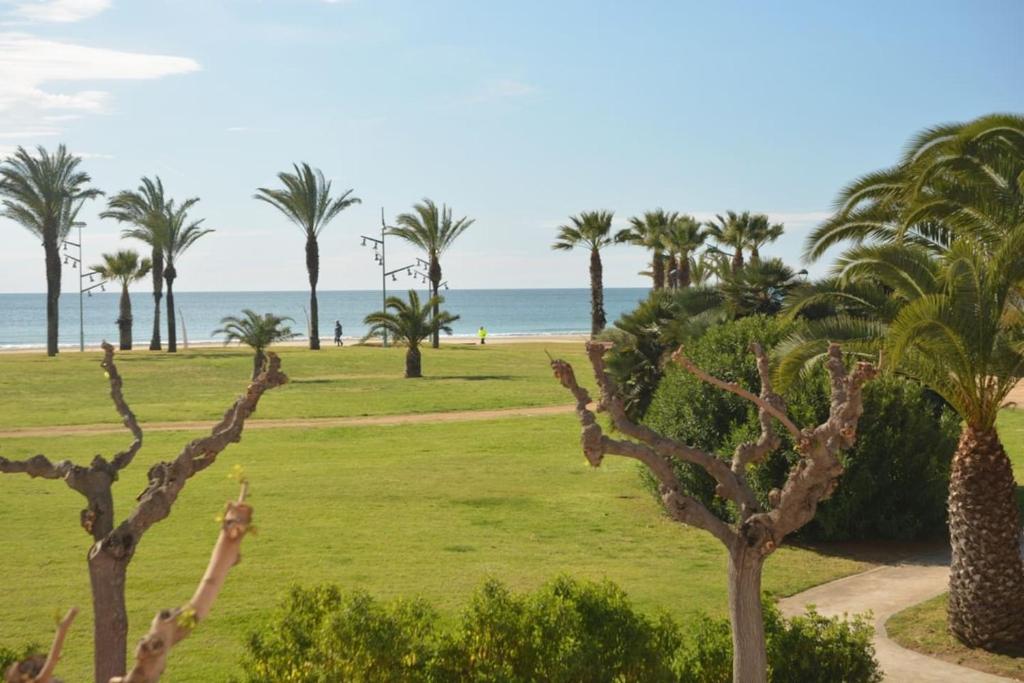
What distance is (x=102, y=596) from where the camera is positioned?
7168mm

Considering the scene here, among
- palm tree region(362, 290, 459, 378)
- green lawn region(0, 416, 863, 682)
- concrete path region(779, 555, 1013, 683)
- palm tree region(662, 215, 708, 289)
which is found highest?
palm tree region(662, 215, 708, 289)

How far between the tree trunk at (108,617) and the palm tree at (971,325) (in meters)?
7.64

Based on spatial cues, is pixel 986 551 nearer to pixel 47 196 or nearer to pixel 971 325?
pixel 971 325

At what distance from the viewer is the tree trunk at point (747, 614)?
8.36 m

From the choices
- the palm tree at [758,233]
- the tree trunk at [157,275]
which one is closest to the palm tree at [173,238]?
the tree trunk at [157,275]

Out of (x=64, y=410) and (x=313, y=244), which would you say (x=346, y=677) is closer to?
(x=64, y=410)

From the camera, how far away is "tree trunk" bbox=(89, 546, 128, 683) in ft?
23.3

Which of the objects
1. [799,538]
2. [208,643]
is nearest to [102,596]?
[208,643]

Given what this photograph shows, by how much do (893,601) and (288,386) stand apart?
27.9m

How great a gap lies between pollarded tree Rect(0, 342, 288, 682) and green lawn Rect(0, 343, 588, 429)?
24.3 metres

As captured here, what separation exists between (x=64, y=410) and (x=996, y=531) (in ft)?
93.4

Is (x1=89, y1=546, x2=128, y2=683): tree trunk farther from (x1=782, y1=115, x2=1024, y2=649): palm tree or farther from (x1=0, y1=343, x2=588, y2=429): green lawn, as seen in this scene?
(x1=0, y1=343, x2=588, y2=429): green lawn

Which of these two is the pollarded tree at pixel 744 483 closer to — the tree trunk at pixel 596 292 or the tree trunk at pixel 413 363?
the tree trunk at pixel 413 363

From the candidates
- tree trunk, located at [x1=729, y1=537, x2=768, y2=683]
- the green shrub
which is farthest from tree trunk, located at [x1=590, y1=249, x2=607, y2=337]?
tree trunk, located at [x1=729, y1=537, x2=768, y2=683]
